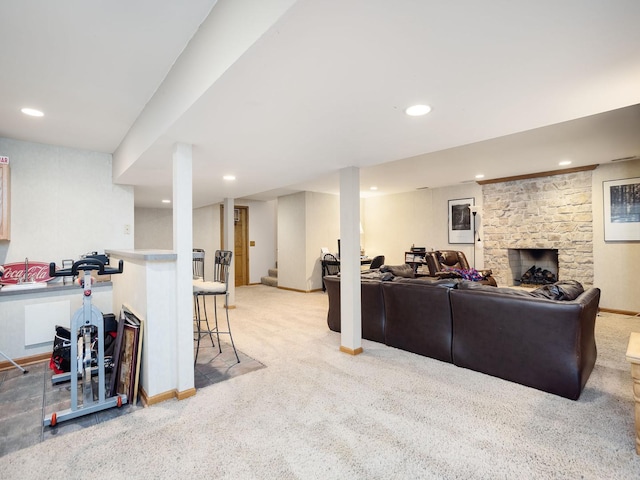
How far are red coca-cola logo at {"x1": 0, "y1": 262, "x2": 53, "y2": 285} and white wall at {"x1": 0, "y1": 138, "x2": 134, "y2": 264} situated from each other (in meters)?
0.08

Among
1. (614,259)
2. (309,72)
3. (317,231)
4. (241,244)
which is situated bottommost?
(614,259)

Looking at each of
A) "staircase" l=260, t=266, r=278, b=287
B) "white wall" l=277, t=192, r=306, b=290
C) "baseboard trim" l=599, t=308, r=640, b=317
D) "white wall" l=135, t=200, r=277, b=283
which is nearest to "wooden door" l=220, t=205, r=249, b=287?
"white wall" l=135, t=200, r=277, b=283

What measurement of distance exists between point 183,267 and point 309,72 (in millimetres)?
1772

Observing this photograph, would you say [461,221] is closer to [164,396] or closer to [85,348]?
[164,396]

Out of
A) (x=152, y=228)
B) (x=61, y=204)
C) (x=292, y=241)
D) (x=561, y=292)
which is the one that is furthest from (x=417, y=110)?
(x=152, y=228)

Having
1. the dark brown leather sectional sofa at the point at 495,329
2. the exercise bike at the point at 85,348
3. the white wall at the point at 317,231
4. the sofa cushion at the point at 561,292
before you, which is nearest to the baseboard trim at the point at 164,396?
the exercise bike at the point at 85,348

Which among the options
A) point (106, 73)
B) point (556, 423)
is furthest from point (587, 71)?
point (106, 73)

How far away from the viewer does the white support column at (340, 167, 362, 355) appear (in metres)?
3.38

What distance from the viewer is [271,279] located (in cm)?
838

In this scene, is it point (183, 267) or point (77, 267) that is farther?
point (183, 267)

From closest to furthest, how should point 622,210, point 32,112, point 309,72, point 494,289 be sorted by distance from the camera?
point 309,72
point 32,112
point 494,289
point 622,210

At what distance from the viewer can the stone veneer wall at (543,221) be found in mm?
5305

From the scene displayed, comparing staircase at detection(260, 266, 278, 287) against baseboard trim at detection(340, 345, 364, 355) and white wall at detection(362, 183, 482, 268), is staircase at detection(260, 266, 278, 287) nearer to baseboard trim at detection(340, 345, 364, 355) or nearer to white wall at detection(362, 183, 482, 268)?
white wall at detection(362, 183, 482, 268)

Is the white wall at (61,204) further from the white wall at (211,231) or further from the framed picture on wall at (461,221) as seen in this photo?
the framed picture on wall at (461,221)
